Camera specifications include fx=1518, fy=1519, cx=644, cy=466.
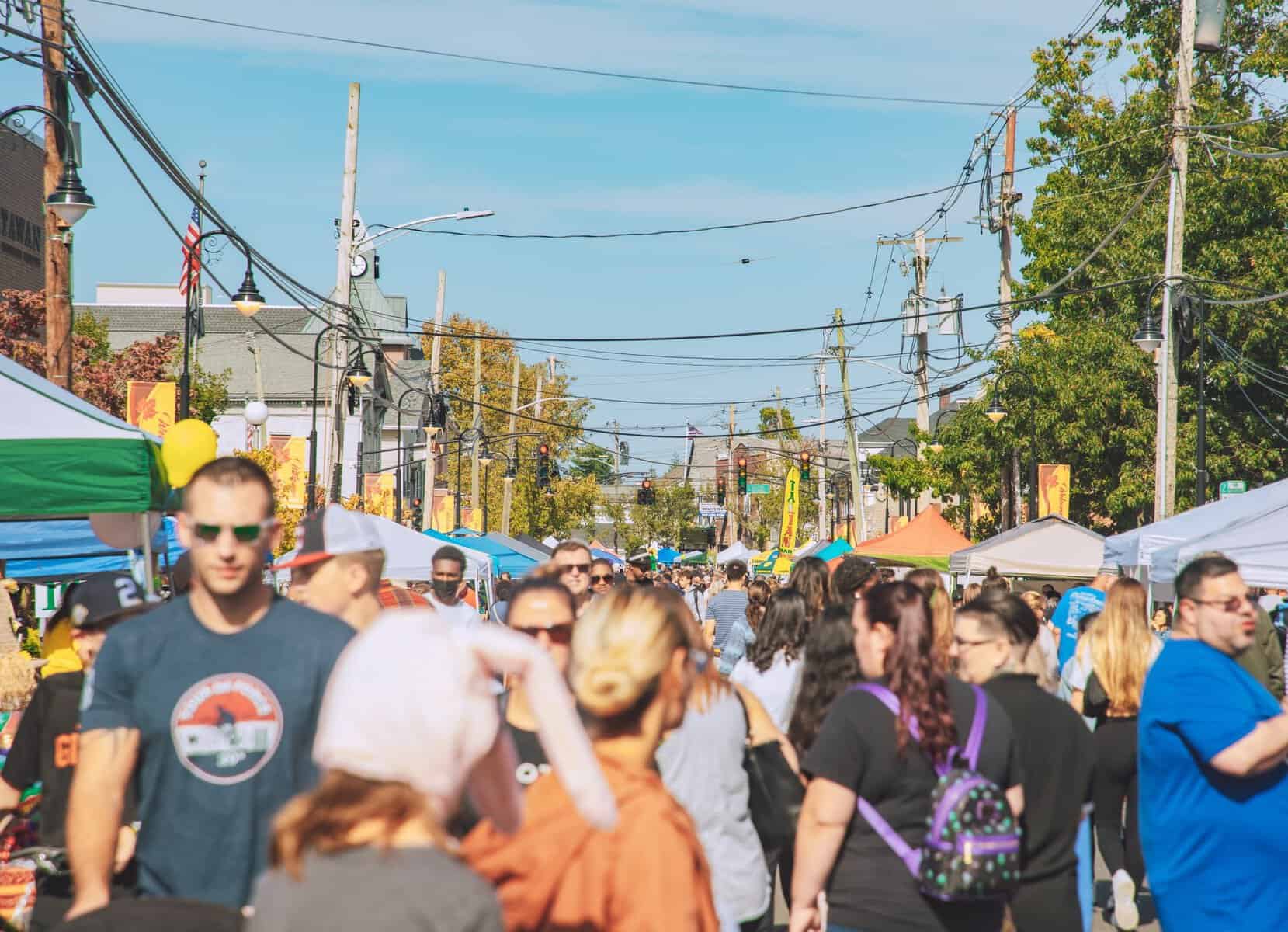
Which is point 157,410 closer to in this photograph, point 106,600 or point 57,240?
point 57,240

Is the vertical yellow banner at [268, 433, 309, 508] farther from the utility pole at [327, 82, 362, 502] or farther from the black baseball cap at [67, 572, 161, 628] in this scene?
the black baseball cap at [67, 572, 161, 628]

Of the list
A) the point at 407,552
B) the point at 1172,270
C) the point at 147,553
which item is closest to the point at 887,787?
the point at 147,553

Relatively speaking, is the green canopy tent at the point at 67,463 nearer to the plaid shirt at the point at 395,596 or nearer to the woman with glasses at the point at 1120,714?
the woman with glasses at the point at 1120,714

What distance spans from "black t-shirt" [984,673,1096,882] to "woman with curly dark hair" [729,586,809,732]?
1.50 metres

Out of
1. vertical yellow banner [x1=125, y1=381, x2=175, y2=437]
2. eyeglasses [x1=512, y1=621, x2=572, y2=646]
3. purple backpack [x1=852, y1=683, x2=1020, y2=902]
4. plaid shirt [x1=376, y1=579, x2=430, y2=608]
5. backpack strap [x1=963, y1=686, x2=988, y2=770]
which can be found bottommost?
plaid shirt [x1=376, y1=579, x2=430, y2=608]

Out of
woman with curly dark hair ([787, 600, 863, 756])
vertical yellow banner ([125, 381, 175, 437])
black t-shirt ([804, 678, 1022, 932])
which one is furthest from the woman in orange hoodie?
vertical yellow banner ([125, 381, 175, 437])

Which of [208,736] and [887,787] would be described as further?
[887,787]

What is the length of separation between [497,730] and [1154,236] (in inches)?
1342

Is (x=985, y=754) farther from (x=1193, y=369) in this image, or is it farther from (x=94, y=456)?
(x=1193, y=369)

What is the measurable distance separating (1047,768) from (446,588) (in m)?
6.14

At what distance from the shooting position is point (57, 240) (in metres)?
14.4

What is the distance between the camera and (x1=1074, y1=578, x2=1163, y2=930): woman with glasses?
7848mm

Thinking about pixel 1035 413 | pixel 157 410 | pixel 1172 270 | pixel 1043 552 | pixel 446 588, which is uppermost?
pixel 1172 270

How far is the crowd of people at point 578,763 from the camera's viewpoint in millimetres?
2262
